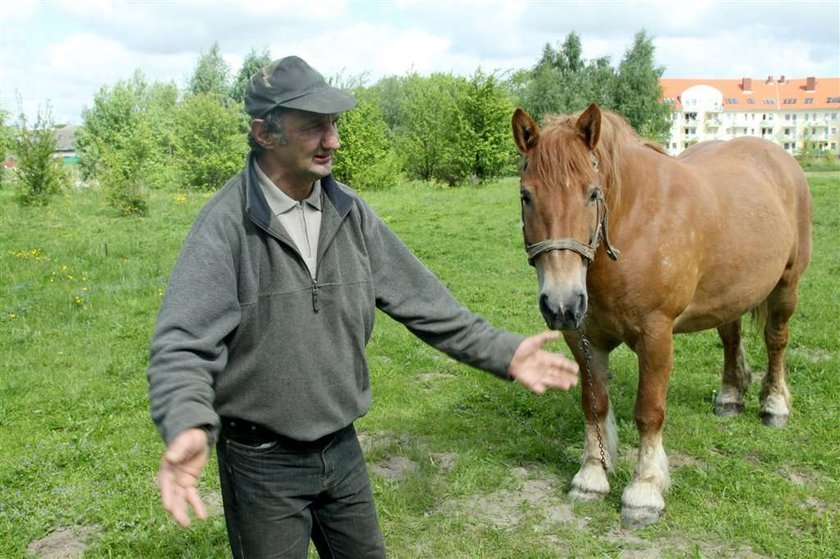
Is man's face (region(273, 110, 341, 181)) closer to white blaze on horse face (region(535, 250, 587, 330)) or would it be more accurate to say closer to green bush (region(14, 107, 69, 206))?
white blaze on horse face (region(535, 250, 587, 330))

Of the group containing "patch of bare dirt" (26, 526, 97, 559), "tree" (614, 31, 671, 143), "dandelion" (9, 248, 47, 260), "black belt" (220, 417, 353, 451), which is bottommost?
"patch of bare dirt" (26, 526, 97, 559)

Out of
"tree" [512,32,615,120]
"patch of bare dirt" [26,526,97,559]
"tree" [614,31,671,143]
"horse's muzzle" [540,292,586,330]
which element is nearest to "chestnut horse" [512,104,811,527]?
"horse's muzzle" [540,292,586,330]

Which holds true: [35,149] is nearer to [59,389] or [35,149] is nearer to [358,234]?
[59,389]

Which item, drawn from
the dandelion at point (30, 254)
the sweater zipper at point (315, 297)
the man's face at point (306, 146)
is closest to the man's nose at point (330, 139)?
the man's face at point (306, 146)

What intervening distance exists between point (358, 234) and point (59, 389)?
503 cm

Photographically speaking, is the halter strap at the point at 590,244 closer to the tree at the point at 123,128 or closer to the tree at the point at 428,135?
the tree at the point at 428,135

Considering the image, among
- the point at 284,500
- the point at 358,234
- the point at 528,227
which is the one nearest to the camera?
the point at 284,500

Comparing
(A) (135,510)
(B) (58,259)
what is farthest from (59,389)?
(B) (58,259)

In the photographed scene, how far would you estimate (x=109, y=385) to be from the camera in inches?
255

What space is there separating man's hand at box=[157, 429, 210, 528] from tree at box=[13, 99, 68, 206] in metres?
20.1

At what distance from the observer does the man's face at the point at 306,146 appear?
2186 millimetres

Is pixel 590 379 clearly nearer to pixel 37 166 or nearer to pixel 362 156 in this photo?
pixel 37 166

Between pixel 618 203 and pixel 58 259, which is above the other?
pixel 618 203

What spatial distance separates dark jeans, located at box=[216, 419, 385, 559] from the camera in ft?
7.35
